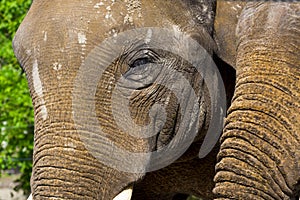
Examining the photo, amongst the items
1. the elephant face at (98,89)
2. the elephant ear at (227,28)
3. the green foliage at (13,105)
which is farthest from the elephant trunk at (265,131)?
the green foliage at (13,105)

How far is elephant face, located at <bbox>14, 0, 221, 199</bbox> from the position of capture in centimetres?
597

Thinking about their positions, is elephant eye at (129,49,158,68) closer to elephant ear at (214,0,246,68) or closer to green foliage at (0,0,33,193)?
elephant ear at (214,0,246,68)

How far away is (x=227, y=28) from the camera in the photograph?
6.63 meters

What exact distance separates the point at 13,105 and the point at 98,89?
13.8 ft

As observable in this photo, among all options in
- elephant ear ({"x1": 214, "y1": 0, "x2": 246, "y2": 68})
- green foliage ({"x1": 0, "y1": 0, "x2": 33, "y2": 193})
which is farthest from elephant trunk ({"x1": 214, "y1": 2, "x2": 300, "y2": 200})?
green foliage ({"x1": 0, "y1": 0, "x2": 33, "y2": 193})

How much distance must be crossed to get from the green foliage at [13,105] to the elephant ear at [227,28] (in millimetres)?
3607

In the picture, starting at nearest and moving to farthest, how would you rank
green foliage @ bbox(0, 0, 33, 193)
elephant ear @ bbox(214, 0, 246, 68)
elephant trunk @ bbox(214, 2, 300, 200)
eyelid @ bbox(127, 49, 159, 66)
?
elephant trunk @ bbox(214, 2, 300, 200) < eyelid @ bbox(127, 49, 159, 66) < elephant ear @ bbox(214, 0, 246, 68) < green foliage @ bbox(0, 0, 33, 193)

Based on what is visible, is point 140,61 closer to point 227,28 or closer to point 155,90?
point 155,90

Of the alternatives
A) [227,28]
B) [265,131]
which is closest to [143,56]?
[227,28]

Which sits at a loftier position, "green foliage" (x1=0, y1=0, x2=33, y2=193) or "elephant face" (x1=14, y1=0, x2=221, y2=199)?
"elephant face" (x1=14, y1=0, x2=221, y2=199)

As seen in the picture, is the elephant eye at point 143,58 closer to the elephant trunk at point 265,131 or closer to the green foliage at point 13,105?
the elephant trunk at point 265,131

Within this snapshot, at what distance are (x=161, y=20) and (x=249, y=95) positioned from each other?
31.1 inches

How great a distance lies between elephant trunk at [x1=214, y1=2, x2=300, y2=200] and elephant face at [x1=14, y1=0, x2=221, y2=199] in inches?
23.4

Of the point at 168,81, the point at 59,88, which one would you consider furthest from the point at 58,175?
the point at 168,81
